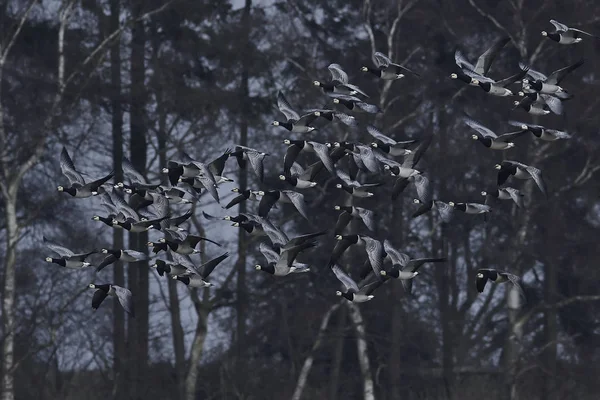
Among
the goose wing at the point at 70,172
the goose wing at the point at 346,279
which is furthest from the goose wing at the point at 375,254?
the goose wing at the point at 70,172

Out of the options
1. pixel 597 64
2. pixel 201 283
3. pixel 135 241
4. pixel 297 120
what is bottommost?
pixel 201 283

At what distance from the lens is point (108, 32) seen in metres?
25.2

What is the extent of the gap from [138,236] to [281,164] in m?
2.73

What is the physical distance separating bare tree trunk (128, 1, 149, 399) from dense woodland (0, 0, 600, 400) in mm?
39

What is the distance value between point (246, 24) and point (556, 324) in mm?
8084

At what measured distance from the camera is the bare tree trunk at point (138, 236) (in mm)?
25312

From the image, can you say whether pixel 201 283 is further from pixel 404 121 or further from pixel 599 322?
pixel 599 322

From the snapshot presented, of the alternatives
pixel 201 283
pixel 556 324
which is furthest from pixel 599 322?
pixel 201 283

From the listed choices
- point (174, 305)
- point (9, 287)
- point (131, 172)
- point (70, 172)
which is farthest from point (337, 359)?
point (70, 172)

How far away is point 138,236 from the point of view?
2700 cm

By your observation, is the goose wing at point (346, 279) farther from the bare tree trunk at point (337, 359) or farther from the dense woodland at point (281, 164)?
the bare tree trunk at point (337, 359)

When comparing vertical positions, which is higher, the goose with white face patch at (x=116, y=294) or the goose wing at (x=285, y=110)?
the goose wing at (x=285, y=110)

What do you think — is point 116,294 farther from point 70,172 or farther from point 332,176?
point 332,176

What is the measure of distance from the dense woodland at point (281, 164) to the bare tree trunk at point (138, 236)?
1.5 inches
